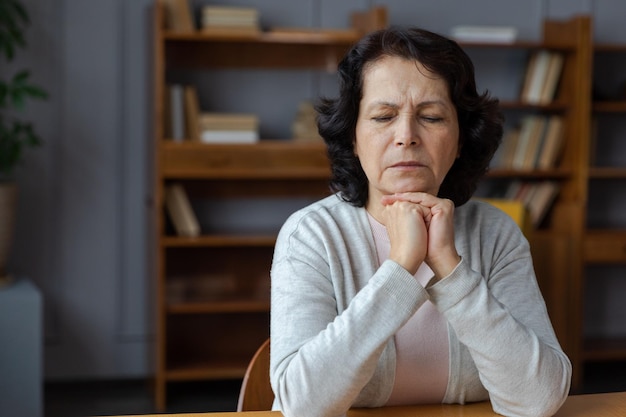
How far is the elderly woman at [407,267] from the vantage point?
1422mm

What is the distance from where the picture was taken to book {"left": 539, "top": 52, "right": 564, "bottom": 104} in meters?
4.61

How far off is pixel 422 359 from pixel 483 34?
124 inches

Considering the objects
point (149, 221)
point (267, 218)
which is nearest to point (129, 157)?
point (149, 221)

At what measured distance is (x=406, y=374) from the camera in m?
1.60

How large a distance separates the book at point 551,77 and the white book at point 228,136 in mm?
1468

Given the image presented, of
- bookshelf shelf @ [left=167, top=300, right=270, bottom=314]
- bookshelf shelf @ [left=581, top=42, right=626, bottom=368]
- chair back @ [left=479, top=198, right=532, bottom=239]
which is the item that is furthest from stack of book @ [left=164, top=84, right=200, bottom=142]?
bookshelf shelf @ [left=581, top=42, right=626, bottom=368]

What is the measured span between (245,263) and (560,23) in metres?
1.99

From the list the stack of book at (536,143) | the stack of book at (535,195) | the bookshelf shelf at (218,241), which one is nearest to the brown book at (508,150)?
the stack of book at (536,143)

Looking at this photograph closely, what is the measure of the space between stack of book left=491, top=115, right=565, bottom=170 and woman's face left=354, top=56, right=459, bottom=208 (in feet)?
10.1

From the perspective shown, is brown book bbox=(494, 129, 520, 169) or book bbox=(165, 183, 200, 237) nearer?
book bbox=(165, 183, 200, 237)

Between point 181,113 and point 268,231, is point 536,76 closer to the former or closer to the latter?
point 268,231

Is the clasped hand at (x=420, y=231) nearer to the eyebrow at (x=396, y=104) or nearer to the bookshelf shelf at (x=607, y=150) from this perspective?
the eyebrow at (x=396, y=104)

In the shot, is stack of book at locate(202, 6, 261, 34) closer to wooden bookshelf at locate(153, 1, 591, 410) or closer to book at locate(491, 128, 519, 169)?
wooden bookshelf at locate(153, 1, 591, 410)

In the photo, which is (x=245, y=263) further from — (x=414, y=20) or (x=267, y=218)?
(x=414, y=20)
